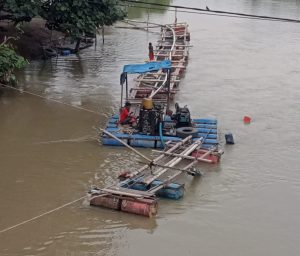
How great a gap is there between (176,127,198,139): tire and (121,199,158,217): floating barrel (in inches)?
163

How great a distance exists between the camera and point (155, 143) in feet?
47.2

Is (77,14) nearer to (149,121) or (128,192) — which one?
(149,121)

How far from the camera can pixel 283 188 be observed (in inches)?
486

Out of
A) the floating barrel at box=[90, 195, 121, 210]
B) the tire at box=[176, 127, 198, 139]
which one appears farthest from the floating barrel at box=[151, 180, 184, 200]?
the tire at box=[176, 127, 198, 139]

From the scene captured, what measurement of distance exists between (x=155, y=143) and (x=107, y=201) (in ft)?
13.3

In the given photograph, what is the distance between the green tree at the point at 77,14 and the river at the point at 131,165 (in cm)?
209

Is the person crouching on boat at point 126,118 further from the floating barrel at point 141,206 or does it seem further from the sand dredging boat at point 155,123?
the floating barrel at point 141,206

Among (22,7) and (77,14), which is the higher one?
(22,7)

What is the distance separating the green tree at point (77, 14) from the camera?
67.9ft

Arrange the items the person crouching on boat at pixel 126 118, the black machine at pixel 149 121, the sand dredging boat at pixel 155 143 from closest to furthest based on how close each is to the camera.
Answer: the sand dredging boat at pixel 155 143 → the black machine at pixel 149 121 → the person crouching on boat at pixel 126 118

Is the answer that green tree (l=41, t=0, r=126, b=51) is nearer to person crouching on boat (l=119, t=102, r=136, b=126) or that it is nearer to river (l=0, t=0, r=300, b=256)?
river (l=0, t=0, r=300, b=256)

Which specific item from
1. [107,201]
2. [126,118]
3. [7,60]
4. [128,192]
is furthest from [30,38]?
[128,192]

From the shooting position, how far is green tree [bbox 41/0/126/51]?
20.7m

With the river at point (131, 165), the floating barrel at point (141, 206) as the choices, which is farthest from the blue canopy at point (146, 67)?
the floating barrel at point (141, 206)
